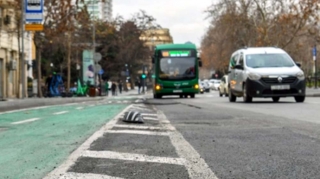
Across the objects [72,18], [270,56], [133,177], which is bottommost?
[133,177]

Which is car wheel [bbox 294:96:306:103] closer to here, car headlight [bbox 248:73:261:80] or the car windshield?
the car windshield

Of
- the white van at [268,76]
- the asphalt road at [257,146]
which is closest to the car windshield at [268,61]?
the white van at [268,76]

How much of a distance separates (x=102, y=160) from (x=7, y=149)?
5.71 ft

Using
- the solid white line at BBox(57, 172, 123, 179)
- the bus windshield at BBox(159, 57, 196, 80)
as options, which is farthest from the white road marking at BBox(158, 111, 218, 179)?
the bus windshield at BBox(159, 57, 196, 80)

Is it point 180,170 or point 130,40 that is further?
point 130,40

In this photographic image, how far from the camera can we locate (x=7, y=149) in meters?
7.39

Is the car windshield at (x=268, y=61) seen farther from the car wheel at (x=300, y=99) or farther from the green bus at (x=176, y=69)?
the green bus at (x=176, y=69)

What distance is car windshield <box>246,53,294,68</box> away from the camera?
69.6ft

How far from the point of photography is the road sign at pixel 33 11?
2664 cm

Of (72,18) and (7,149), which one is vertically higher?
(72,18)

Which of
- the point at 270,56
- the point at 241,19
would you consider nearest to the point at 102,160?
the point at 270,56

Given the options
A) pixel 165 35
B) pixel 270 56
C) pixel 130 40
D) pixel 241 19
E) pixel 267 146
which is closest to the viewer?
pixel 267 146

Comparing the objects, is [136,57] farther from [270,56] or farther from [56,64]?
[270,56]

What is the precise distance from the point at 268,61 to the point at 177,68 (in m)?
13.6
